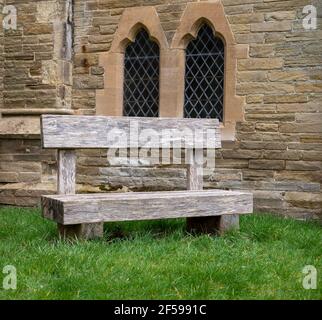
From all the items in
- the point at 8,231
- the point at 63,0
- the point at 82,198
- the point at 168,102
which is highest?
the point at 63,0

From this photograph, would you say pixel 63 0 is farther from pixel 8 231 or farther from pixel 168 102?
pixel 8 231

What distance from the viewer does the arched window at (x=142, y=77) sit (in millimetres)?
8094

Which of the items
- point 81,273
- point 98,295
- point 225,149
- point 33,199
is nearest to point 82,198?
point 81,273

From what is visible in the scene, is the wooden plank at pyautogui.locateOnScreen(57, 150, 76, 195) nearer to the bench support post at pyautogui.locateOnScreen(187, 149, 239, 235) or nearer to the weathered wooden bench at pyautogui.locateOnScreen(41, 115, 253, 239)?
the weathered wooden bench at pyautogui.locateOnScreen(41, 115, 253, 239)

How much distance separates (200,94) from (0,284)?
444 centimetres

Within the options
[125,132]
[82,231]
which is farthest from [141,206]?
[125,132]

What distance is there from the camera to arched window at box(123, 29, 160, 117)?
809 cm

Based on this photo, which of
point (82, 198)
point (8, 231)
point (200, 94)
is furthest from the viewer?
point (200, 94)

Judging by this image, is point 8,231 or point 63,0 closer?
point 8,231

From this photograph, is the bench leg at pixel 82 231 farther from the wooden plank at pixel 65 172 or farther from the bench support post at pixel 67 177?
the wooden plank at pixel 65 172

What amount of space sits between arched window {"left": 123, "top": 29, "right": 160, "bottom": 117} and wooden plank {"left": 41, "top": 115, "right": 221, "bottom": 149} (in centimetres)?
168

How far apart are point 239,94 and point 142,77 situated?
1.46 m

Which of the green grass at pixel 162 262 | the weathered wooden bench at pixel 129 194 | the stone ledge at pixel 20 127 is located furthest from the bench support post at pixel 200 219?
the stone ledge at pixel 20 127

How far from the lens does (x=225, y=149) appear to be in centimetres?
749
